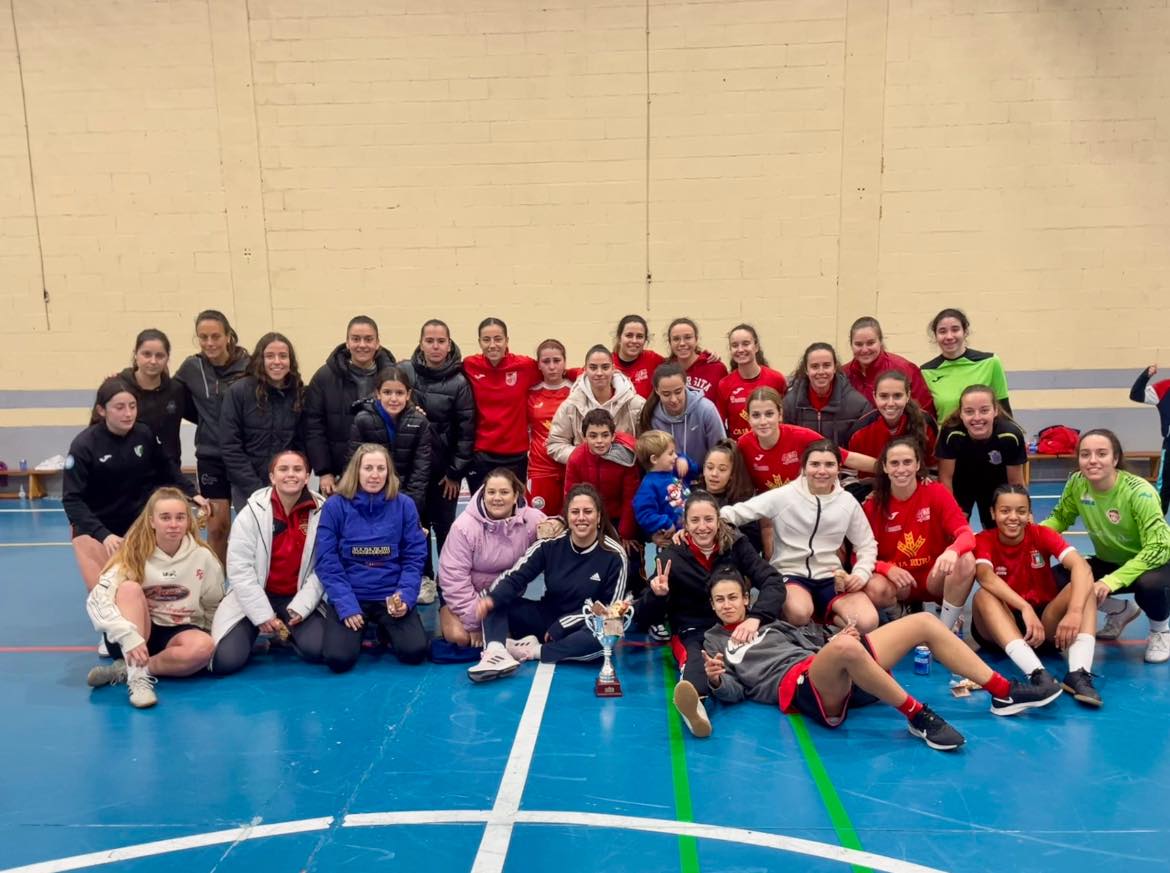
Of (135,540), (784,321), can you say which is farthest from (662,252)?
(135,540)

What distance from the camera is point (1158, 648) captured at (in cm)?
487

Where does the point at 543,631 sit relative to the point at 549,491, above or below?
below

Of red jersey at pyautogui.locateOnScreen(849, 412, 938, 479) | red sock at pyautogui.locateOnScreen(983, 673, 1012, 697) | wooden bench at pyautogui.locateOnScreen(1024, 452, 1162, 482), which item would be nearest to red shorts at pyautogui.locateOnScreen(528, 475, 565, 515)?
red jersey at pyautogui.locateOnScreen(849, 412, 938, 479)

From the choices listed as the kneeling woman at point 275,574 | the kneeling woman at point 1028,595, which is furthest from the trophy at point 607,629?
the kneeling woman at point 1028,595

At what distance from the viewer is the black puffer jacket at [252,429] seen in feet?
18.5

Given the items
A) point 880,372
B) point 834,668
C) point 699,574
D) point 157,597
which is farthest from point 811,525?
point 157,597

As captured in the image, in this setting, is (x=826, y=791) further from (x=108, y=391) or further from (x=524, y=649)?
(x=108, y=391)

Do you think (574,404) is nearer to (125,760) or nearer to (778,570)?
(778,570)

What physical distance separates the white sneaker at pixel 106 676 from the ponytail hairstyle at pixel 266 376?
5.89ft

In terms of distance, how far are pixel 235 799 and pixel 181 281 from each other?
7486 mm

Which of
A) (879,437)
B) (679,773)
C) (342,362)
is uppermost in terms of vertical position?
(342,362)

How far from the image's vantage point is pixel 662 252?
9.31m

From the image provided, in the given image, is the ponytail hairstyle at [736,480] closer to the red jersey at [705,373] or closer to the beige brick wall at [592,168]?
the red jersey at [705,373]

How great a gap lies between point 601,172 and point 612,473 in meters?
4.90
